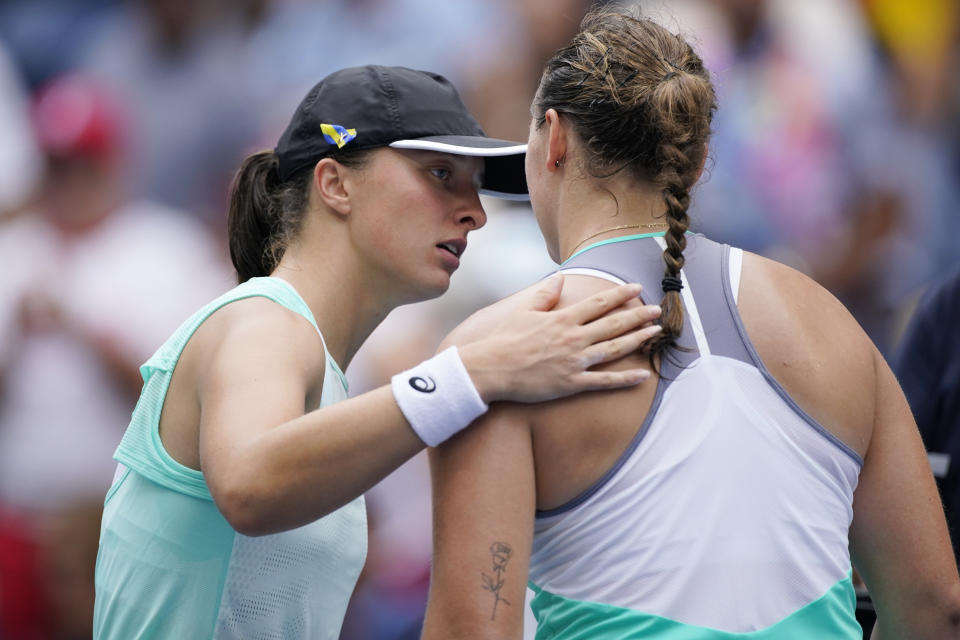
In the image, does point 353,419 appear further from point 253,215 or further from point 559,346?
point 253,215

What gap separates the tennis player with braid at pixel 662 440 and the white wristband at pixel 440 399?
4 centimetres

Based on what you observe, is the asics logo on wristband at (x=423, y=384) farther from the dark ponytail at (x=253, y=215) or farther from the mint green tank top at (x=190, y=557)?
the dark ponytail at (x=253, y=215)

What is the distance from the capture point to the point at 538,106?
73.2 inches

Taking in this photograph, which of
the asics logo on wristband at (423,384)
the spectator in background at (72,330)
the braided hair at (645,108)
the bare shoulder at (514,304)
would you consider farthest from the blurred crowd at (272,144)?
the asics logo on wristband at (423,384)

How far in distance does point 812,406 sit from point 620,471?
1.11 feet

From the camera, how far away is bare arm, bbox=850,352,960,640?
185cm

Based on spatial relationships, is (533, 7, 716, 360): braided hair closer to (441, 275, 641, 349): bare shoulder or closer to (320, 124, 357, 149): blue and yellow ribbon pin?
(441, 275, 641, 349): bare shoulder

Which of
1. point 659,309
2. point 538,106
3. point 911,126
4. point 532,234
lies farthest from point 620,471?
point 911,126

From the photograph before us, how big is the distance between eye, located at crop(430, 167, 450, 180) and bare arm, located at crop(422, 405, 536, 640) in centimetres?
91

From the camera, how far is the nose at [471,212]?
242cm

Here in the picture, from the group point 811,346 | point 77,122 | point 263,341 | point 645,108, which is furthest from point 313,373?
point 77,122

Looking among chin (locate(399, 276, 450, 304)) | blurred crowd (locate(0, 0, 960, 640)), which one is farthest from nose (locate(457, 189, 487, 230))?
blurred crowd (locate(0, 0, 960, 640))

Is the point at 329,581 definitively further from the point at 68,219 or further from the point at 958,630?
the point at 68,219

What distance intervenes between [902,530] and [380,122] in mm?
1307
